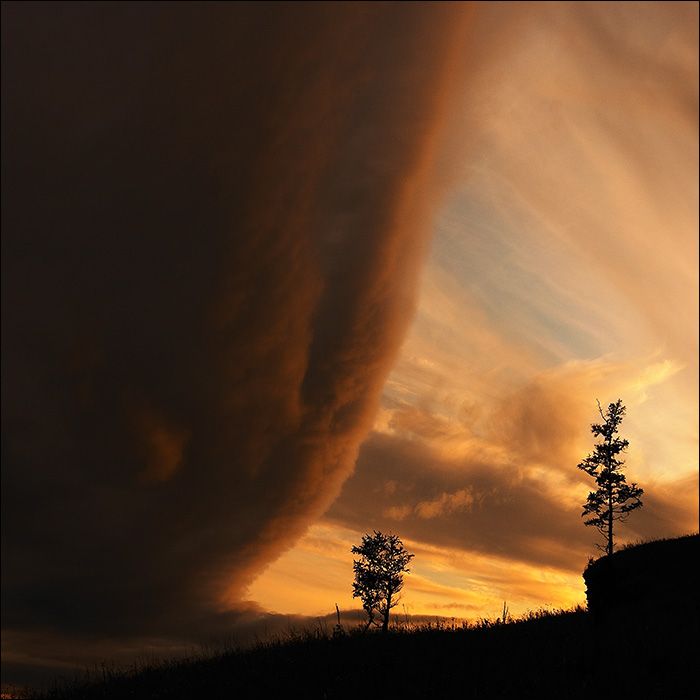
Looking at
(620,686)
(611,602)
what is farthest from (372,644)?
(611,602)

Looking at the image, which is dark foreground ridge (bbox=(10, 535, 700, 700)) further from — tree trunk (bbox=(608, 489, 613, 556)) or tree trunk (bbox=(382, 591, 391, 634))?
tree trunk (bbox=(608, 489, 613, 556))

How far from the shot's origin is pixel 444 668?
19047mm

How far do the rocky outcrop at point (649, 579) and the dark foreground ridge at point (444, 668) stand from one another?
12082 millimetres

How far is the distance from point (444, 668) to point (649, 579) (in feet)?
94.6

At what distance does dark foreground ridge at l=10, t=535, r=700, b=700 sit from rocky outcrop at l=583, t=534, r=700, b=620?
12.1m

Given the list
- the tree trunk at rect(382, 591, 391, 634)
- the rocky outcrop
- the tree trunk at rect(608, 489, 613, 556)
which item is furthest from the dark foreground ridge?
the tree trunk at rect(608, 489, 613, 556)

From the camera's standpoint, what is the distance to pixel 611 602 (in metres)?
40.5

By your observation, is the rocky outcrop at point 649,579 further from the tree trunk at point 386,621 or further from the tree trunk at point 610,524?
the tree trunk at point 386,621

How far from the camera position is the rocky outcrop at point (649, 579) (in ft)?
123

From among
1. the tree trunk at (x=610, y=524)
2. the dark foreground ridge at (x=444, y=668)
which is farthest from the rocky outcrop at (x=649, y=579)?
the dark foreground ridge at (x=444, y=668)

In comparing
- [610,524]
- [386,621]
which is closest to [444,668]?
[386,621]

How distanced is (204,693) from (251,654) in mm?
4287

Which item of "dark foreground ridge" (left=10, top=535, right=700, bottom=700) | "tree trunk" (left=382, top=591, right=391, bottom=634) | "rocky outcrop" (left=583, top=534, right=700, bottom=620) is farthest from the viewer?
"rocky outcrop" (left=583, top=534, right=700, bottom=620)

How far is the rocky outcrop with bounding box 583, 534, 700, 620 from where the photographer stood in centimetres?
3750
